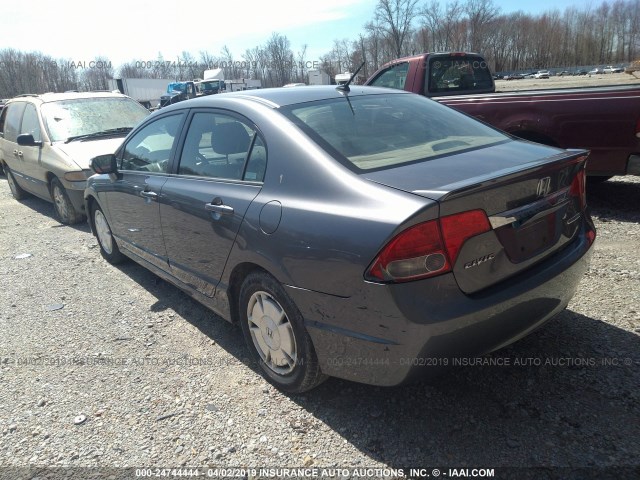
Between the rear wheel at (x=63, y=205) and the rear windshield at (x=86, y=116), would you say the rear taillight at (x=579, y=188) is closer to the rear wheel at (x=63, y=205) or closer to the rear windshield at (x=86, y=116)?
the rear wheel at (x=63, y=205)

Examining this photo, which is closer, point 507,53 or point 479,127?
point 479,127

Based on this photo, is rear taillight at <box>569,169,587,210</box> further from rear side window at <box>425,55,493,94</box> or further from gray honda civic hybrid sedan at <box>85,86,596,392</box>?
rear side window at <box>425,55,493,94</box>

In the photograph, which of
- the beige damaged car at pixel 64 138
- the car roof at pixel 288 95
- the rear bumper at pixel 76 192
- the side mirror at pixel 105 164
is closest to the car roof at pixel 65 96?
the beige damaged car at pixel 64 138

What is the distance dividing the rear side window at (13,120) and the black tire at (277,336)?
7.20 m

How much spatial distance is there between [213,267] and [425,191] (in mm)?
1536

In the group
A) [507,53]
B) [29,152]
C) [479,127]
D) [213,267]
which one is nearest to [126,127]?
[29,152]

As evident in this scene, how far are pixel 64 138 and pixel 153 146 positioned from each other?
3.87m

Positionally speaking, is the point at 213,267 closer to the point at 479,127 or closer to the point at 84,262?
the point at 479,127

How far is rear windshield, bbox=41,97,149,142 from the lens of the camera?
696 centimetres

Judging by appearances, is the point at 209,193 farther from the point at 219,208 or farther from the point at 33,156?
the point at 33,156

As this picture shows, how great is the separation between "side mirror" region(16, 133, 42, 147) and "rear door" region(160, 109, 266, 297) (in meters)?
4.67

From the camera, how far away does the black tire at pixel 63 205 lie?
660 cm

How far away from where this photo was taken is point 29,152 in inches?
285

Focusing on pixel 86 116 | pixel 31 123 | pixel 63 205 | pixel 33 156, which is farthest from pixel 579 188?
pixel 31 123
